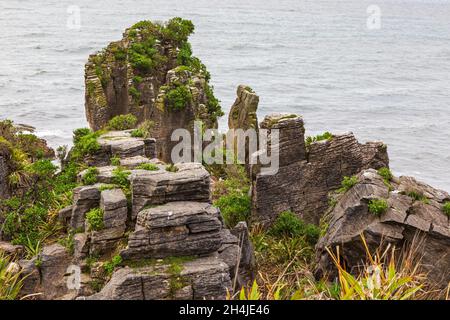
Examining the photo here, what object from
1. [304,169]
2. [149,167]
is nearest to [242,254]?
[149,167]

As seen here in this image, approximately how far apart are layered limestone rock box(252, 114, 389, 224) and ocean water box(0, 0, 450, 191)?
128 feet

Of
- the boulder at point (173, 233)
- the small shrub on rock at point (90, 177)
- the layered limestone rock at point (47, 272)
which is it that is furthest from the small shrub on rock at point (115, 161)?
the boulder at point (173, 233)

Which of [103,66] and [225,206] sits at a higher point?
[103,66]

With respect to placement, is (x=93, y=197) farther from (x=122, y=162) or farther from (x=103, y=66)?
(x=103, y=66)

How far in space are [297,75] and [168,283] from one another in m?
113

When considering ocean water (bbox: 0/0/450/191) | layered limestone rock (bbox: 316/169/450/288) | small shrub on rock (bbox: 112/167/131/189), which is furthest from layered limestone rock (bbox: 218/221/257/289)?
ocean water (bbox: 0/0/450/191)

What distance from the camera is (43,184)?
92.4 ft

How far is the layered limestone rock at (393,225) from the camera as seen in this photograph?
2219 cm

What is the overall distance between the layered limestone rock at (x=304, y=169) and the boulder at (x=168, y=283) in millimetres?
12695

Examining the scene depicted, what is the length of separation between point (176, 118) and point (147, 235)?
837 inches

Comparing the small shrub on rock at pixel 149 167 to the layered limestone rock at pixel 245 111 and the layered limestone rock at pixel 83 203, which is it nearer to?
the layered limestone rock at pixel 83 203
